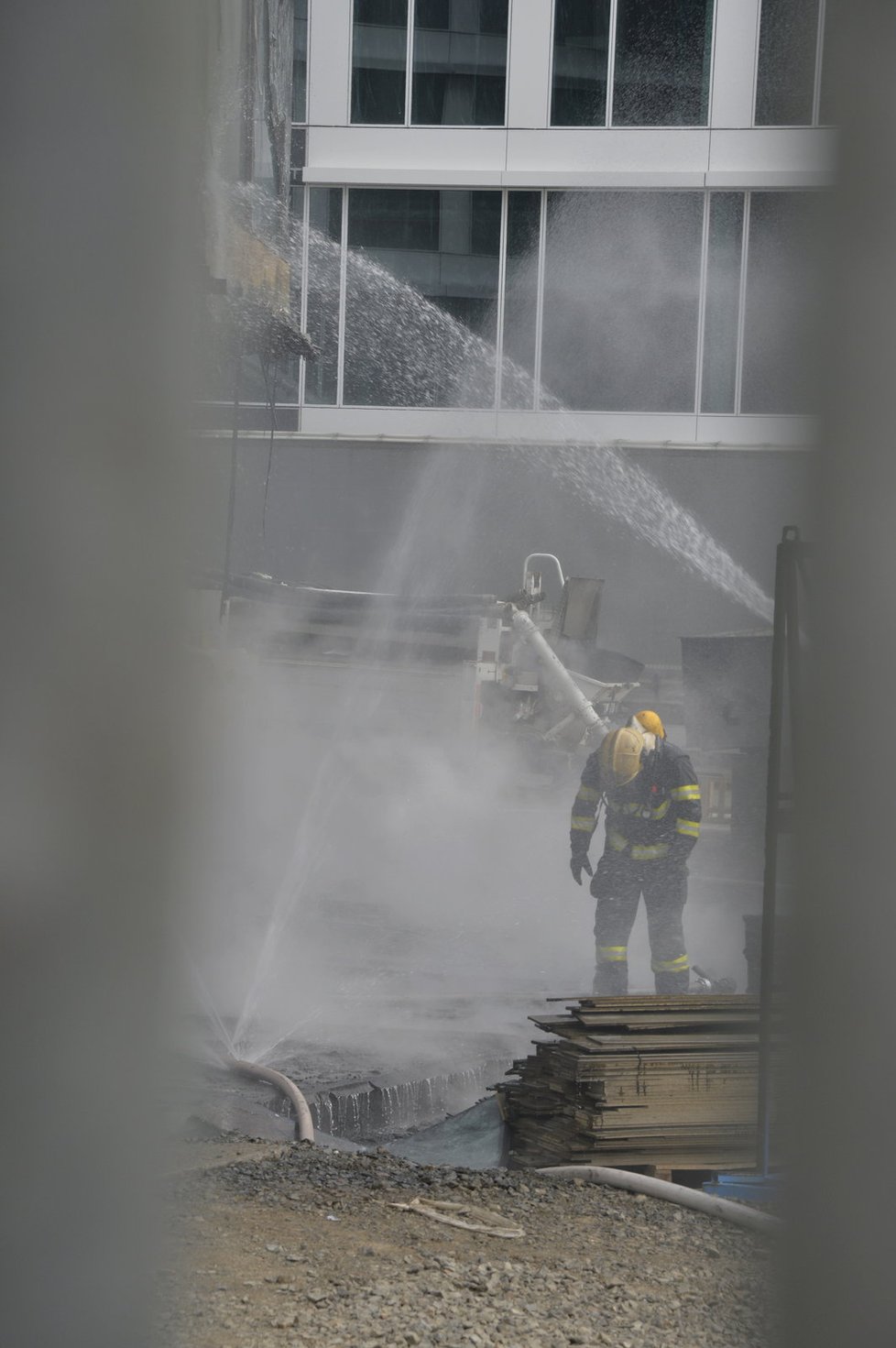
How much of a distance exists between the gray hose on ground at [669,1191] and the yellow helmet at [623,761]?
2.75m

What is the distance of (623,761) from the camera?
7219mm

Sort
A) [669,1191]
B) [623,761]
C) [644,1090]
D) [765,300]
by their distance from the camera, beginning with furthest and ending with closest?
[765,300]
[623,761]
[644,1090]
[669,1191]

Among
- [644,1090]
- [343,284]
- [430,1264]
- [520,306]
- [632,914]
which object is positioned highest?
[343,284]

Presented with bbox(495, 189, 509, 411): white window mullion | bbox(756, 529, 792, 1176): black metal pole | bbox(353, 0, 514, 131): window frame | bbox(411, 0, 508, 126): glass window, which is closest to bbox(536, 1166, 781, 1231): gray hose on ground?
bbox(756, 529, 792, 1176): black metal pole

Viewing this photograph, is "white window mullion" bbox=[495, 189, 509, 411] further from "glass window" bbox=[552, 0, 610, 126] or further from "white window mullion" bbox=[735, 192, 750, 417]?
"white window mullion" bbox=[735, 192, 750, 417]

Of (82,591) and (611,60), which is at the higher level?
(611,60)

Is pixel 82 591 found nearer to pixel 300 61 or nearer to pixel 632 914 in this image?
pixel 632 914

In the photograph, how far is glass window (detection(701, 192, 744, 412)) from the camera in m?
14.8

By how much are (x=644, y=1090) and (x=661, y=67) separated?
13.5m

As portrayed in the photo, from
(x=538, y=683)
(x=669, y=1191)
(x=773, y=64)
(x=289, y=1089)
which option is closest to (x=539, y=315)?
(x=773, y=64)

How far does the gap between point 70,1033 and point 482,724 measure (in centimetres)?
1107

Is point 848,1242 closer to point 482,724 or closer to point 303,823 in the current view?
point 482,724

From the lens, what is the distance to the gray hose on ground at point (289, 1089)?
16.6 ft

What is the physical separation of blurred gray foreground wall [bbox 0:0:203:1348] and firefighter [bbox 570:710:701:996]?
245 inches
